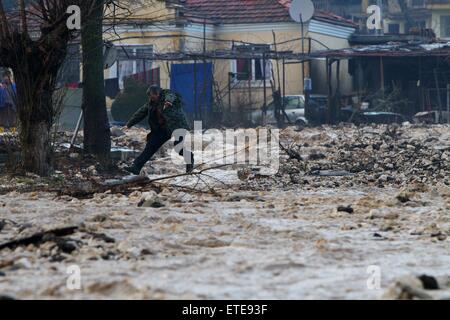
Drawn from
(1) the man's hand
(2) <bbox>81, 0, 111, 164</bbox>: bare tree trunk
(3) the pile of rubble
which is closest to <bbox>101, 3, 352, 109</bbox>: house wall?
(3) the pile of rubble

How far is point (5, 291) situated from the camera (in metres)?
6.75

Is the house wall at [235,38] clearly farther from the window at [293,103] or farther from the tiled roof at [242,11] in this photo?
the window at [293,103]

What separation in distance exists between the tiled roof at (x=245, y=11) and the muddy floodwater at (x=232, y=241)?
27.8 m

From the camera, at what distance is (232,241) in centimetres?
909

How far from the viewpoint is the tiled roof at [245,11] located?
43.2 m

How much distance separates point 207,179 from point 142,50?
24818 mm

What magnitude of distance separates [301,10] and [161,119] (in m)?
25.8

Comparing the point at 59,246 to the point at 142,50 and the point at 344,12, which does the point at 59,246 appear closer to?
the point at 142,50

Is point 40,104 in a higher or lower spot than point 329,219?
higher

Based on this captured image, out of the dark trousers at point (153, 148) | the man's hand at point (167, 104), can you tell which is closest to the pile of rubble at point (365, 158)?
the dark trousers at point (153, 148)

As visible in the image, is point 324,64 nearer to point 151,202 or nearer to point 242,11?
point 242,11
